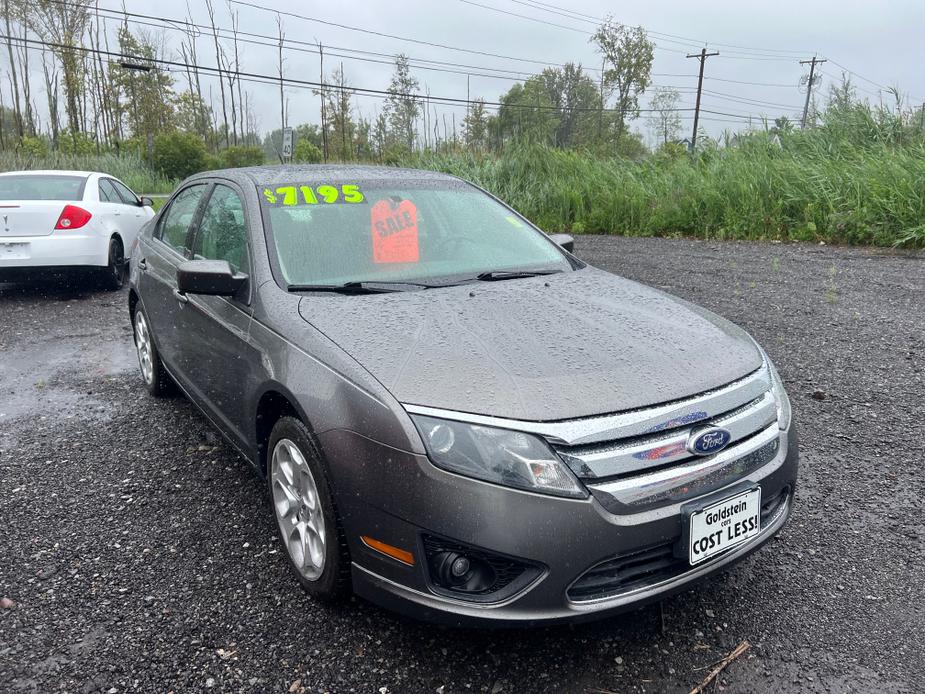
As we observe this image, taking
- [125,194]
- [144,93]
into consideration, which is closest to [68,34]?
[144,93]

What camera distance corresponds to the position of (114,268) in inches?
322

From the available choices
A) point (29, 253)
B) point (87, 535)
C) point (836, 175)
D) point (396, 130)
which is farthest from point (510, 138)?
point (396, 130)

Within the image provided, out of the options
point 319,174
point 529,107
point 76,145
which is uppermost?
point 529,107

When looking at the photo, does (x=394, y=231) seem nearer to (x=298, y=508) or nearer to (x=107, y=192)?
(x=298, y=508)

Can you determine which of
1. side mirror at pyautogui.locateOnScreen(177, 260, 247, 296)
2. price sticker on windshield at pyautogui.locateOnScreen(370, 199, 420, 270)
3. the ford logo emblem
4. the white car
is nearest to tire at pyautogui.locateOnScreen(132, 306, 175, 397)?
side mirror at pyautogui.locateOnScreen(177, 260, 247, 296)

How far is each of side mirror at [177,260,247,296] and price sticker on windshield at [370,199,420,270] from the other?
1.93ft

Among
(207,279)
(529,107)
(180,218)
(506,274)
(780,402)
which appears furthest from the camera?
(529,107)

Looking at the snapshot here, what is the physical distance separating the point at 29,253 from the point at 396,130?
106ft

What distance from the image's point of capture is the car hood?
1986 millimetres

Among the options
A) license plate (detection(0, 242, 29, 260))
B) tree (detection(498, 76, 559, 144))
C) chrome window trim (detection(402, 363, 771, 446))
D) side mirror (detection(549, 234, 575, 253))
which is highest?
tree (detection(498, 76, 559, 144))

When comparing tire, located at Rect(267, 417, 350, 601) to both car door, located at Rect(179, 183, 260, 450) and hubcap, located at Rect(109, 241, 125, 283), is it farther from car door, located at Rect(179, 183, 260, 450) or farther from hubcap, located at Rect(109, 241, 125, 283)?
hubcap, located at Rect(109, 241, 125, 283)

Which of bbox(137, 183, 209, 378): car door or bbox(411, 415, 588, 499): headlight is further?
bbox(137, 183, 209, 378): car door

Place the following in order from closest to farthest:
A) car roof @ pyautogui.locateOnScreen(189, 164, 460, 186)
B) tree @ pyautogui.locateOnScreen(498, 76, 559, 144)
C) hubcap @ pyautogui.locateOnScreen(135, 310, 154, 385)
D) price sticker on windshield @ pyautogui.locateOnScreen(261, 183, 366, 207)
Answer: price sticker on windshield @ pyautogui.locateOnScreen(261, 183, 366, 207) → car roof @ pyautogui.locateOnScreen(189, 164, 460, 186) → hubcap @ pyautogui.locateOnScreen(135, 310, 154, 385) → tree @ pyautogui.locateOnScreen(498, 76, 559, 144)

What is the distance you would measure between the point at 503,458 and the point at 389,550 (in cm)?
44
